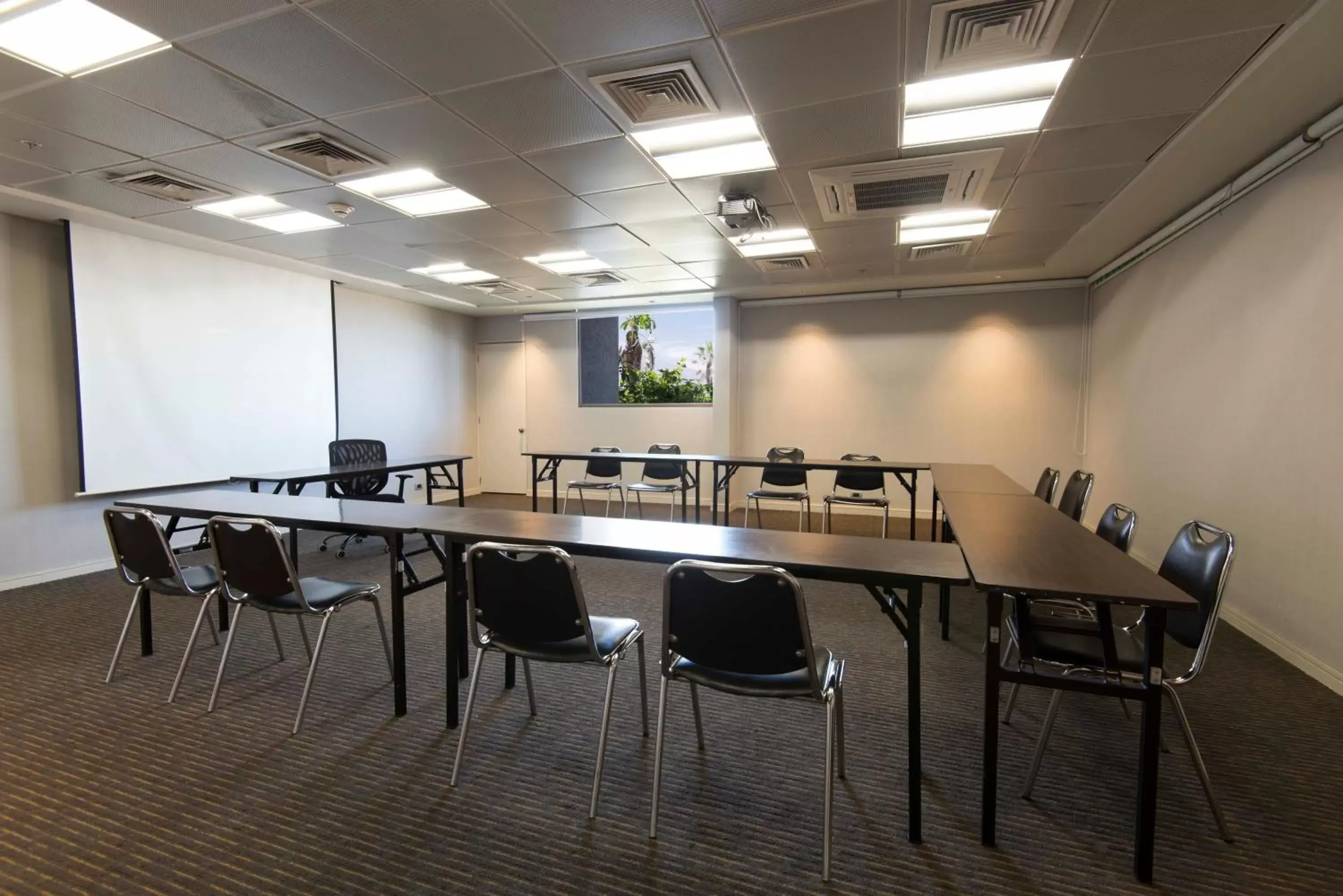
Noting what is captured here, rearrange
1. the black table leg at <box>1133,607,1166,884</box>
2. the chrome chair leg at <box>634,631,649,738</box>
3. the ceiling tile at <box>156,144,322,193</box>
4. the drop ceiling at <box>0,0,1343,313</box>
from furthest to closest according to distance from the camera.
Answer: the ceiling tile at <box>156,144,322,193</box> < the chrome chair leg at <box>634,631,649,738</box> < the drop ceiling at <box>0,0,1343,313</box> < the black table leg at <box>1133,607,1166,884</box>

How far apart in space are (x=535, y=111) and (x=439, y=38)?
0.56m

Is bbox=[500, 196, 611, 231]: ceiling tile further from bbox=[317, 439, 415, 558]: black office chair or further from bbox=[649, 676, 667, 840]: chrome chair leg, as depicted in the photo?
bbox=[649, 676, 667, 840]: chrome chair leg

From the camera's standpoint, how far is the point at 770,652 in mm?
1614

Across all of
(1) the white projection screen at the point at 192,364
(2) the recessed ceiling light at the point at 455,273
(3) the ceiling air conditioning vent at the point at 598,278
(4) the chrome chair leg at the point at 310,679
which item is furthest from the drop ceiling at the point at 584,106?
(4) the chrome chair leg at the point at 310,679

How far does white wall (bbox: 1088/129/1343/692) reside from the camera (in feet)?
8.82

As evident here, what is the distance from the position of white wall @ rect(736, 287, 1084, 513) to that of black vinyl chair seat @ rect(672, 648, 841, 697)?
5.42 meters

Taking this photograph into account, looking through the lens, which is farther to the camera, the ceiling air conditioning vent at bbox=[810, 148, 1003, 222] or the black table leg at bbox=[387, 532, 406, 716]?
the ceiling air conditioning vent at bbox=[810, 148, 1003, 222]

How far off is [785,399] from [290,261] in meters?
5.44

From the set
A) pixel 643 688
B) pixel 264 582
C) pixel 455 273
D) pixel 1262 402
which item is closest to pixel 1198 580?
pixel 643 688

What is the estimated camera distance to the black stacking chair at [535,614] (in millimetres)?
1788

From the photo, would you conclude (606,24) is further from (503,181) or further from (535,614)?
(535,614)

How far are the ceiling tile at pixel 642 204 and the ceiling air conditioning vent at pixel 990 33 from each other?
167cm

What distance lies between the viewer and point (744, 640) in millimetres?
1624

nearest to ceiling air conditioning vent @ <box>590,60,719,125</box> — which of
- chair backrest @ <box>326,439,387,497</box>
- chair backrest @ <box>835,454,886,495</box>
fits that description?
chair backrest @ <box>835,454,886,495</box>
